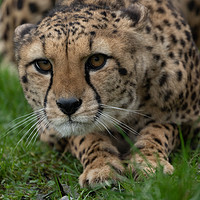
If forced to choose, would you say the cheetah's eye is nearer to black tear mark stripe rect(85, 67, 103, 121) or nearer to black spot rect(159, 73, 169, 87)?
black tear mark stripe rect(85, 67, 103, 121)

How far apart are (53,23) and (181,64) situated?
3.35 feet

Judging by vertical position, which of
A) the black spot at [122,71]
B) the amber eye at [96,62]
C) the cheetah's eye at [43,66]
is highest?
the amber eye at [96,62]

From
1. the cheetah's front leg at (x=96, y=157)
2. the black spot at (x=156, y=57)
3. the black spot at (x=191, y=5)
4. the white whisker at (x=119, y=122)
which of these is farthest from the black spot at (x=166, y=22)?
the black spot at (x=191, y=5)

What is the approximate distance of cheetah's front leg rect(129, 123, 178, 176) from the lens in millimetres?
3264

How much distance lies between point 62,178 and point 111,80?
741 mm

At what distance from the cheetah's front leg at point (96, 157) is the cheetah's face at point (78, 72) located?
210 mm

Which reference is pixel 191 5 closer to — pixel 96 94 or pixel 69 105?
→ pixel 96 94

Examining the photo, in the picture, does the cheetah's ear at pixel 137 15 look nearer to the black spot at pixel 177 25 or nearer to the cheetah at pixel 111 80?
the cheetah at pixel 111 80

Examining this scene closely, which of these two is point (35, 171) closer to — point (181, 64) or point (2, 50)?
point (181, 64)

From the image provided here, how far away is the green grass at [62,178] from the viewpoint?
7.75 feet

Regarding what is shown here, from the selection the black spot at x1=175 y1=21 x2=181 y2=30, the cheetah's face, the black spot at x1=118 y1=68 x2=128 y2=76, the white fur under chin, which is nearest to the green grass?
the white fur under chin

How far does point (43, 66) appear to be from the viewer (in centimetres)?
321

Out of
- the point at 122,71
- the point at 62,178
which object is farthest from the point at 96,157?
the point at 122,71

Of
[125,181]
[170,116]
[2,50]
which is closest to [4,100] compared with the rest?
[2,50]
